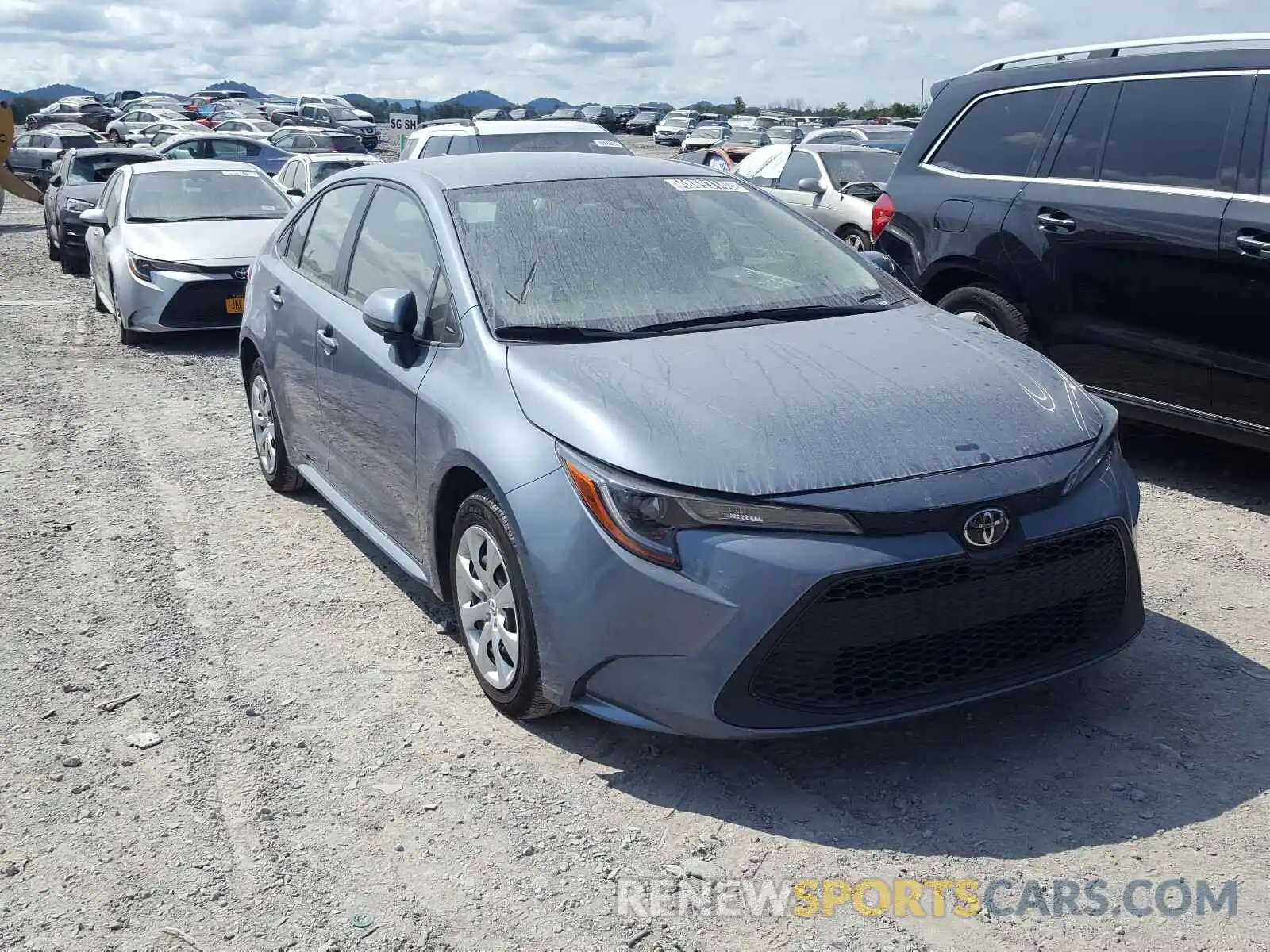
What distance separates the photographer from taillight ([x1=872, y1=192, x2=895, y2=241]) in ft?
24.1

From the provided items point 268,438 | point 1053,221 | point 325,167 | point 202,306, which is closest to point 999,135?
point 1053,221

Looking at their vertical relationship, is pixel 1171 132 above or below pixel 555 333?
above

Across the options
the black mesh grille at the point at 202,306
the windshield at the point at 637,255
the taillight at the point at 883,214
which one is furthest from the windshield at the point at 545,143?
the windshield at the point at 637,255

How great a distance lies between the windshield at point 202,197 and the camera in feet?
38.0

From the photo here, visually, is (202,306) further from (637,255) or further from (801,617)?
(801,617)

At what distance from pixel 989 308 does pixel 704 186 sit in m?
2.27

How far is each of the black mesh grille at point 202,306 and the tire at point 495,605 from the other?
710 centimetres

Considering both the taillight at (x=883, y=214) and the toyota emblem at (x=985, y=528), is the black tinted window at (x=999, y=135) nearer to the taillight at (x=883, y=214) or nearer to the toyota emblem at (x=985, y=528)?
the taillight at (x=883, y=214)

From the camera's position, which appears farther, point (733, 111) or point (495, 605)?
point (733, 111)

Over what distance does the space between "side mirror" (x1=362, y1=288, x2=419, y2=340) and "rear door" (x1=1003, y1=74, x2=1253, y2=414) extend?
3.33 metres

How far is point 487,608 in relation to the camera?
13.0 ft

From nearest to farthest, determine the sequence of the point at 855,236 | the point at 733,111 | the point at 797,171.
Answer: the point at 855,236
the point at 797,171
the point at 733,111

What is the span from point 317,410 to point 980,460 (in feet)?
9.35

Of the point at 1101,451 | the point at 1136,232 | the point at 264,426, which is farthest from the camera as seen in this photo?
the point at 264,426
